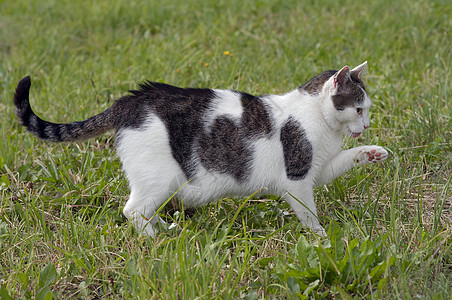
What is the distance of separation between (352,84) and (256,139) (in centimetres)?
61

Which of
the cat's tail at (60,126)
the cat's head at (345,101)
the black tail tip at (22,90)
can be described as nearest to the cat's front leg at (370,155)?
the cat's head at (345,101)

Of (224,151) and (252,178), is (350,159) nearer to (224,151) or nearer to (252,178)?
(252,178)

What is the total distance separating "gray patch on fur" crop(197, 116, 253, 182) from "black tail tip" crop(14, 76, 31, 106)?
1015mm

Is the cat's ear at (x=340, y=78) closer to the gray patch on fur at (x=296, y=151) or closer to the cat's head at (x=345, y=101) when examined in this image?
the cat's head at (x=345, y=101)

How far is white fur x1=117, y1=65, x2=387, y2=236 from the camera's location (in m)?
3.04

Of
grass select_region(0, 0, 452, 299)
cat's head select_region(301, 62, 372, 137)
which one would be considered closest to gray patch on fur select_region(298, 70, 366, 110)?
cat's head select_region(301, 62, 372, 137)

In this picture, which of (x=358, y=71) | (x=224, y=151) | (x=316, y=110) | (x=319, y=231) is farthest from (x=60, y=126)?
(x=358, y=71)

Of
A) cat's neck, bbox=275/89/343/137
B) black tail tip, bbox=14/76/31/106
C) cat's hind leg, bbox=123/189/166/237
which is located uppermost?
black tail tip, bbox=14/76/31/106

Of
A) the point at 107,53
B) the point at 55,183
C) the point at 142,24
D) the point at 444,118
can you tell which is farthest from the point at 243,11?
the point at 55,183

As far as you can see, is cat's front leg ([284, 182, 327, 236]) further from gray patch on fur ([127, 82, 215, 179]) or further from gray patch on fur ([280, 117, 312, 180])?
gray patch on fur ([127, 82, 215, 179])

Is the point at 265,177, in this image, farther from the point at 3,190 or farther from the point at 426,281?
the point at 3,190

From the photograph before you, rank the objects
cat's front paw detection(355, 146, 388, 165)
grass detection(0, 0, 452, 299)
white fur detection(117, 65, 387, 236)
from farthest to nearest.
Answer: cat's front paw detection(355, 146, 388, 165), white fur detection(117, 65, 387, 236), grass detection(0, 0, 452, 299)

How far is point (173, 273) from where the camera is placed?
249 cm

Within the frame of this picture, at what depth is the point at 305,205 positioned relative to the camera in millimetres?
3086
